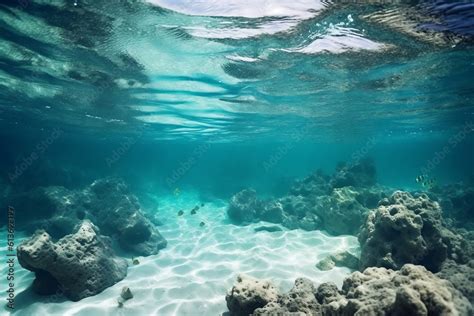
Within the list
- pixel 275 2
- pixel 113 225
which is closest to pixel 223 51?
pixel 275 2

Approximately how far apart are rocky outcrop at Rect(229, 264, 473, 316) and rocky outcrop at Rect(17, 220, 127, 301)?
209 inches

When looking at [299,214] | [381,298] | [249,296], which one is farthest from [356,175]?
[381,298]

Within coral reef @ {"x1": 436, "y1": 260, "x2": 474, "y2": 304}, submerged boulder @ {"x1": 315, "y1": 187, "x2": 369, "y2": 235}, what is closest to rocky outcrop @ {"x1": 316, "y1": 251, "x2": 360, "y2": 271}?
coral reef @ {"x1": 436, "y1": 260, "x2": 474, "y2": 304}

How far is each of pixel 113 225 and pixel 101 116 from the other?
17100mm

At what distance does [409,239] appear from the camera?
9016mm

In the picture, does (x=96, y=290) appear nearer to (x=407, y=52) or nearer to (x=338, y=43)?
(x=338, y=43)

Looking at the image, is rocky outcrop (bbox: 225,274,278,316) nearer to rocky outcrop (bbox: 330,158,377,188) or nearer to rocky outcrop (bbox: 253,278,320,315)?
rocky outcrop (bbox: 253,278,320,315)

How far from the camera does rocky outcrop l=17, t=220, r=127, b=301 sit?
8.38 meters

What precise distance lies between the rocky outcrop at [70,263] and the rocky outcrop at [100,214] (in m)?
4.33

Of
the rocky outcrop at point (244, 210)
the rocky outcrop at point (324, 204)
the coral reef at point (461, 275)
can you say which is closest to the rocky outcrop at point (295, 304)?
the coral reef at point (461, 275)

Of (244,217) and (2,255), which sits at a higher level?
(2,255)

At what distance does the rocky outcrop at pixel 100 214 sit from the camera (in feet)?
48.4

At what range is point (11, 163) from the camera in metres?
34.0

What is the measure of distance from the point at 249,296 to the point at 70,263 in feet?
18.0
